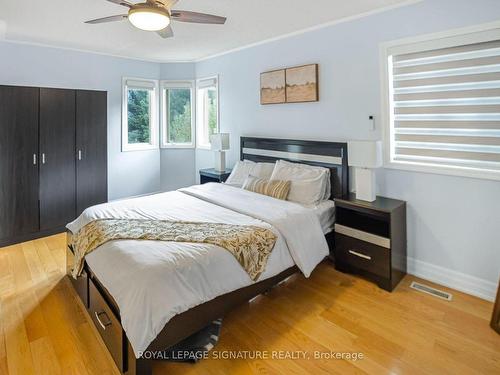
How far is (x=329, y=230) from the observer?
3.12 meters

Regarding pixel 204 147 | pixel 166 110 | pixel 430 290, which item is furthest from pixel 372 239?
pixel 166 110

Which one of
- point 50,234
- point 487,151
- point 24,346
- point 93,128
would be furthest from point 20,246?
point 487,151

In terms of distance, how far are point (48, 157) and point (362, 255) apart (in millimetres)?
3899

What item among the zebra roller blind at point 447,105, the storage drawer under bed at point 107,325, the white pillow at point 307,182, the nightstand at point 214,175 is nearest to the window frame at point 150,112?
the nightstand at point 214,175

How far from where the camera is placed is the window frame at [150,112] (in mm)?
5094

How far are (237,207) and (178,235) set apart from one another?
0.83m

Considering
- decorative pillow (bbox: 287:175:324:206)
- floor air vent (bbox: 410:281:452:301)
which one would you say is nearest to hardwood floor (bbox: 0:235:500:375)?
floor air vent (bbox: 410:281:452:301)

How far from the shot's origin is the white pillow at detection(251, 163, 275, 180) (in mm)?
3795

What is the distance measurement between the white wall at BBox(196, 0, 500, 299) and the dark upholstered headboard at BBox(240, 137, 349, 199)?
139 millimetres

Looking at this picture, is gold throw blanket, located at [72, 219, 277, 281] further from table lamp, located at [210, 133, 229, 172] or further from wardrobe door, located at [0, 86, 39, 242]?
table lamp, located at [210, 133, 229, 172]

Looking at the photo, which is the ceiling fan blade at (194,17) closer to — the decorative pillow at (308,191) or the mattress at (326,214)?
the decorative pillow at (308,191)

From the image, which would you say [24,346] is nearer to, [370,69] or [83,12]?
[83,12]

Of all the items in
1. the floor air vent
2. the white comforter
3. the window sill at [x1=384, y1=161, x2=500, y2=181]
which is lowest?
the floor air vent

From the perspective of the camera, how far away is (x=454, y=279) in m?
2.73
